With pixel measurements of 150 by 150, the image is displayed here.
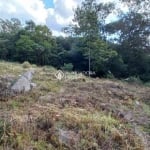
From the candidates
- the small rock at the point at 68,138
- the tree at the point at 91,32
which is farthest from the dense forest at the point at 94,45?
the small rock at the point at 68,138

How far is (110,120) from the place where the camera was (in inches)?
227

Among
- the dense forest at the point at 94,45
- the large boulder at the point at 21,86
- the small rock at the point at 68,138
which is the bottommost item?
the small rock at the point at 68,138

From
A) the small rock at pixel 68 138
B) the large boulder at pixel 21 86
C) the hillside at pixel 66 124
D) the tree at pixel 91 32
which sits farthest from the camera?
the tree at pixel 91 32

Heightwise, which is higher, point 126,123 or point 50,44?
point 50,44

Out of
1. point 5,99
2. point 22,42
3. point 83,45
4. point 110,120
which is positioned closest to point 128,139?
point 110,120

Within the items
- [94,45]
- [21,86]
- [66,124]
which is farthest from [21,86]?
[94,45]

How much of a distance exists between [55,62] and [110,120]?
18380mm

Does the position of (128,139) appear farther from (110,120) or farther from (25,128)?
(25,128)

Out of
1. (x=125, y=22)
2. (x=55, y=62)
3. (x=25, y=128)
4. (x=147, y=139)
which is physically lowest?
(x=147, y=139)

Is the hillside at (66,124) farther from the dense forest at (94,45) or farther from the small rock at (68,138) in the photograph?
the dense forest at (94,45)

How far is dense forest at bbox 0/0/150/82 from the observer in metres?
21.5

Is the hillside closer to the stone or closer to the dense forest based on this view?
the stone

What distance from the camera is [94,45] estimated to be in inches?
820

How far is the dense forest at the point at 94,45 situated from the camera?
21.5m
